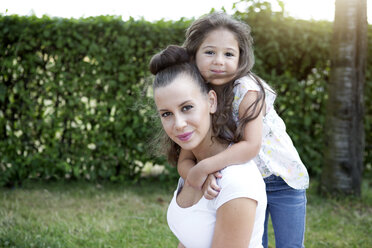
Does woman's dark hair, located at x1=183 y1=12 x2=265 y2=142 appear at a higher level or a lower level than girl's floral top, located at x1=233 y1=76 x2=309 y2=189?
higher

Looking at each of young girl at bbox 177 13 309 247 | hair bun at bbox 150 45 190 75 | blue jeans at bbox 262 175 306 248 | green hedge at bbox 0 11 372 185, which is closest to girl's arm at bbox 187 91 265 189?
young girl at bbox 177 13 309 247

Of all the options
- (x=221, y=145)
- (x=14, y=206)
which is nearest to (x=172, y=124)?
(x=221, y=145)

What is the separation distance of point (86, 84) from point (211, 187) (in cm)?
409

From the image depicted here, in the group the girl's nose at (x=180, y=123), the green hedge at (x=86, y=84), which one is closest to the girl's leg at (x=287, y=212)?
the girl's nose at (x=180, y=123)

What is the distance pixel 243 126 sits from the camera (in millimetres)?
2209

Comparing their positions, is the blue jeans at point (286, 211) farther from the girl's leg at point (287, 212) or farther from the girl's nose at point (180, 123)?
the girl's nose at point (180, 123)

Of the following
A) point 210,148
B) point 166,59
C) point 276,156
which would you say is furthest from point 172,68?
point 276,156

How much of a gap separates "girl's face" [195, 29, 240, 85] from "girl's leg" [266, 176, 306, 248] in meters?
0.81

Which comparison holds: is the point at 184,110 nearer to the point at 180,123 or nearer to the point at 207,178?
the point at 180,123

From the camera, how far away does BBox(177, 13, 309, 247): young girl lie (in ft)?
6.89

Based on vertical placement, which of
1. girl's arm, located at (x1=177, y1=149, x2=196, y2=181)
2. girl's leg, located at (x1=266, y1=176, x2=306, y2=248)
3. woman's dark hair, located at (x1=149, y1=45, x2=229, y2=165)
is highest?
woman's dark hair, located at (x1=149, y1=45, x2=229, y2=165)

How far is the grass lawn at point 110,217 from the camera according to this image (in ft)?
12.7

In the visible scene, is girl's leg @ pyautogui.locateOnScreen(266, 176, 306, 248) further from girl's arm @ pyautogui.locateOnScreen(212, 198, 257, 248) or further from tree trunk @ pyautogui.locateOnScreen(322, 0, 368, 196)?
tree trunk @ pyautogui.locateOnScreen(322, 0, 368, 196)

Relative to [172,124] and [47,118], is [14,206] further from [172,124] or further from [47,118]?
[172,124]
